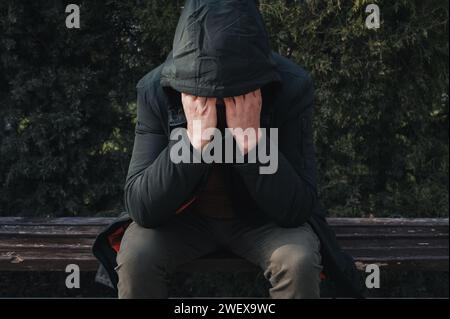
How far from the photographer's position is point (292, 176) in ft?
8.21

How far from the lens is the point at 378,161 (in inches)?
163

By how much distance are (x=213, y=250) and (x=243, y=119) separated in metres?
0.65

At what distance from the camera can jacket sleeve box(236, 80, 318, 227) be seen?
2463mm

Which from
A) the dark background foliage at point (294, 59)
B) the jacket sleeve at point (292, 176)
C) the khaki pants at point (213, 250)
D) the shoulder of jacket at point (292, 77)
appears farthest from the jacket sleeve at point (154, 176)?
the dark background foliage at point (294, 59)

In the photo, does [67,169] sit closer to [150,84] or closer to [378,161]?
[150,84]

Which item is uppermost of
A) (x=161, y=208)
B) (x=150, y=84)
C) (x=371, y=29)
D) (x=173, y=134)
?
(x=371, y=29)

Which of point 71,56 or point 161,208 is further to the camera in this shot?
point 71,56

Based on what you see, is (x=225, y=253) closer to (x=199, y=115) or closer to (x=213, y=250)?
(x=213, y=250)

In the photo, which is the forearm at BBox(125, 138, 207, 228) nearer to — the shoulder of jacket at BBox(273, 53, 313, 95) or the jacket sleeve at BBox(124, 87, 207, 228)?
the jacket sleeve at BBox(124, 87, 207, 228)

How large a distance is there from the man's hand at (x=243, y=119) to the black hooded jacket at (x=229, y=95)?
47 millimetres

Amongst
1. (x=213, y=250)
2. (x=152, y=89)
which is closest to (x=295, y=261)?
(x=213, y=250)

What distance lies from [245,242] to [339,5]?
169cm

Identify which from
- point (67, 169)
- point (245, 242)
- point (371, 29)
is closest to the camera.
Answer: point (245, 242)
